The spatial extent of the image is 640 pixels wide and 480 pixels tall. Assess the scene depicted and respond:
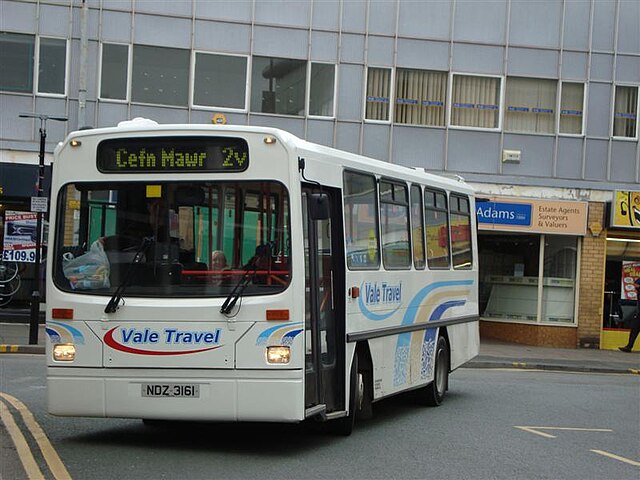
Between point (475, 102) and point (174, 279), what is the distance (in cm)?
1809

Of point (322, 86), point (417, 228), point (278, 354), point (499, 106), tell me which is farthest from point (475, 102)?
point (278, 354)

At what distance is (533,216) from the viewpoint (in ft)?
82.0

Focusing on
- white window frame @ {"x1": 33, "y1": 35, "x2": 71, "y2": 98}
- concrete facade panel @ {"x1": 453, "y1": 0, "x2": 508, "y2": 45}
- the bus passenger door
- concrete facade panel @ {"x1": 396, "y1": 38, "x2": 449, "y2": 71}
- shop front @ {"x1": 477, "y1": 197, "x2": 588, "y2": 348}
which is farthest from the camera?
concrete facade panel @ {"x1": 453, "y1": 0, "x2": 508, "y2": 45}

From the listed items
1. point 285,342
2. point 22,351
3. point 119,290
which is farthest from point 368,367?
point 22,351

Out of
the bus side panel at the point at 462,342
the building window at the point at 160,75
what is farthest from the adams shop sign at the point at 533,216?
the bus side panel at the point at 462,342

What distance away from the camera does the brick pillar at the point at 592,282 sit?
25453mm

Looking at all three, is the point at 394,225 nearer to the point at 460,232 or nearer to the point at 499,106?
the point at 460,232

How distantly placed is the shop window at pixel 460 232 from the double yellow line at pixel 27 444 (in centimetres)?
626

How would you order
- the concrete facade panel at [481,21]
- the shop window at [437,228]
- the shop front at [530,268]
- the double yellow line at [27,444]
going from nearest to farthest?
the double yellow line at [27,444]
the shop window at [437,228]
the shop front at [530,268]
the concrete facade panel at [481,21]

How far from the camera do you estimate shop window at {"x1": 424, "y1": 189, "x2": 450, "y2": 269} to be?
12.9m

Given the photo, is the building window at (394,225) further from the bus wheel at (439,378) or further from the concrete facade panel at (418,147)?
the concrete facade panel at (418,147)

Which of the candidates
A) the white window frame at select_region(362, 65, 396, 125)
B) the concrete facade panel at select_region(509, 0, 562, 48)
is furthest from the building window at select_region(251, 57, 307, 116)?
the concrete facade panel at select_region(509, 0, 562, 48)

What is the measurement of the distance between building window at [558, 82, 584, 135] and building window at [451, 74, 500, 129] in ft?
5.79

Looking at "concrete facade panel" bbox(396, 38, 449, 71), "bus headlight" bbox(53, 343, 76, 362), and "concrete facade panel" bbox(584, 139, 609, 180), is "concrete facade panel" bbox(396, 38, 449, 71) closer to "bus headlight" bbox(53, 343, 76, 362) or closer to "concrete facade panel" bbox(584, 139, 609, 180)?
"concrete facade panel" bbox(584, 139, 609, 180)
